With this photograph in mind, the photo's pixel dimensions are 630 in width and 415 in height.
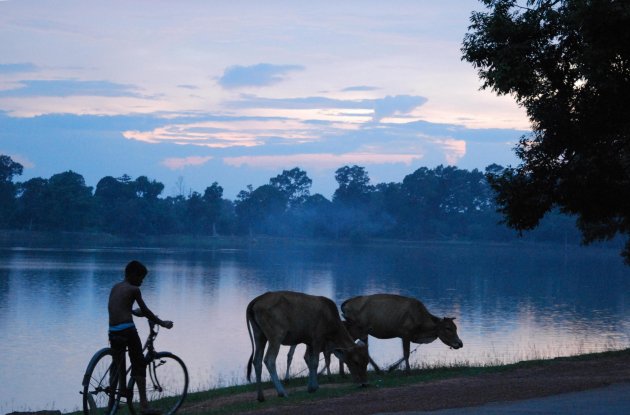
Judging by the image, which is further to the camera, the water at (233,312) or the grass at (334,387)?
the water at (233,312)

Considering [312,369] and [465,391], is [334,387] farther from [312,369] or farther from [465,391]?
[465,391]

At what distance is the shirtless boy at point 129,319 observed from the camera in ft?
41.7

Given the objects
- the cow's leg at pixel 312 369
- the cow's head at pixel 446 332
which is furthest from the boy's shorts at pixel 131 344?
the cow's head at pixel 446 332

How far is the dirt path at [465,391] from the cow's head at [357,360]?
0.58 m

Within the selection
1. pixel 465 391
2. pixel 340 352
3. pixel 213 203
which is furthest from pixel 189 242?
pixel 465 391

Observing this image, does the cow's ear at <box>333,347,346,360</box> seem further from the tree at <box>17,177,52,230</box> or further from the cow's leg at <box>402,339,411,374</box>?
the tree at <box>17,177,52,230</box>

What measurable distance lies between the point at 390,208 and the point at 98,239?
62.6 m

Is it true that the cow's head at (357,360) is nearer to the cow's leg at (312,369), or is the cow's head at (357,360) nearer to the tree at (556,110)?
the cow's leg at (312,369)

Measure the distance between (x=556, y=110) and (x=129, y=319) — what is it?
1131 cm

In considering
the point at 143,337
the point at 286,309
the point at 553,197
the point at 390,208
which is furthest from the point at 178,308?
the point at 390,208

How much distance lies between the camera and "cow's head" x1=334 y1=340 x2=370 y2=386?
1584 centimetres

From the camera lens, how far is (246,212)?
19338cm

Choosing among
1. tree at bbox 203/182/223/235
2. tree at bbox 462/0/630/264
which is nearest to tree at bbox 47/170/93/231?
tree at bbox 203/182/223/235

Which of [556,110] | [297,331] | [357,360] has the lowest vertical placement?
[357,360]
